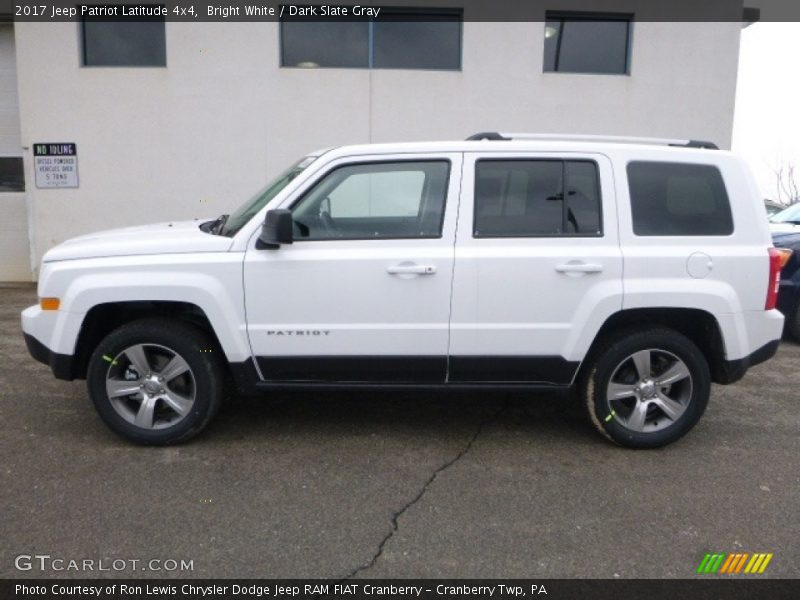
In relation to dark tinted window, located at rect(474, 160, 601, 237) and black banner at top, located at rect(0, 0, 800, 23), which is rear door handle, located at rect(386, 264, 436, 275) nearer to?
dark tinted window, located at rect(474, 160, 601, 237)

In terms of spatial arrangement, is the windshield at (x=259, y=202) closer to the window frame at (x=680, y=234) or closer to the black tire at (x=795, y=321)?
the window frame at (x=680, y=234)

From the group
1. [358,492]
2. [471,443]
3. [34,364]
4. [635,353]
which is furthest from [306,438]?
[34,364]

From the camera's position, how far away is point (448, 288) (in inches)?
145

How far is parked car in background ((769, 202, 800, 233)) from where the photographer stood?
7.01 meters

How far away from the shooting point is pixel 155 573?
8.81ft

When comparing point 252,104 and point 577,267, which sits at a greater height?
point 252,104

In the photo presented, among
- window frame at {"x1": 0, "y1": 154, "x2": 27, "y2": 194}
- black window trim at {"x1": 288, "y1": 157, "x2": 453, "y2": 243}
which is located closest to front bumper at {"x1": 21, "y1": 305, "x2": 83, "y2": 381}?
black window trim at {"x1": 288, "y1": 157, "x2": 453, "y2": 243}

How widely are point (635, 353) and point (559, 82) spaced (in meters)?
6.88

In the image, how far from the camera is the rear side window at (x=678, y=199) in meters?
3.80

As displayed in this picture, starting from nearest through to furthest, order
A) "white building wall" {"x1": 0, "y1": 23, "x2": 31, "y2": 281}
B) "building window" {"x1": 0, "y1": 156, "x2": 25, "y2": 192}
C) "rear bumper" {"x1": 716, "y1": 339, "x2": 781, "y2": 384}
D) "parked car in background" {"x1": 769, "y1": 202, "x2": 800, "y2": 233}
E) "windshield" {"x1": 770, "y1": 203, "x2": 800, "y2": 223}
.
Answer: "rear bumper" {"x1": 716, "y1": 339, "x2": 781, "y2": 384} < "parked car in background" {"x1": 769, "y1": 202, "x2": 800, "y2": 233} < "windshield" {"x1": 770, "y1": 203, "x2": 800, "y2": 223} < "white building wall" {"x1": 0, "y1": 23, "x2": 31, "y2": 281} < "building window" {"x1": 0, "y1": 156, "x2": 25, "y2": 192}

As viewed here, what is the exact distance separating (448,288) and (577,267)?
79cm

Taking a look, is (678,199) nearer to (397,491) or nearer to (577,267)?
(577,267)
